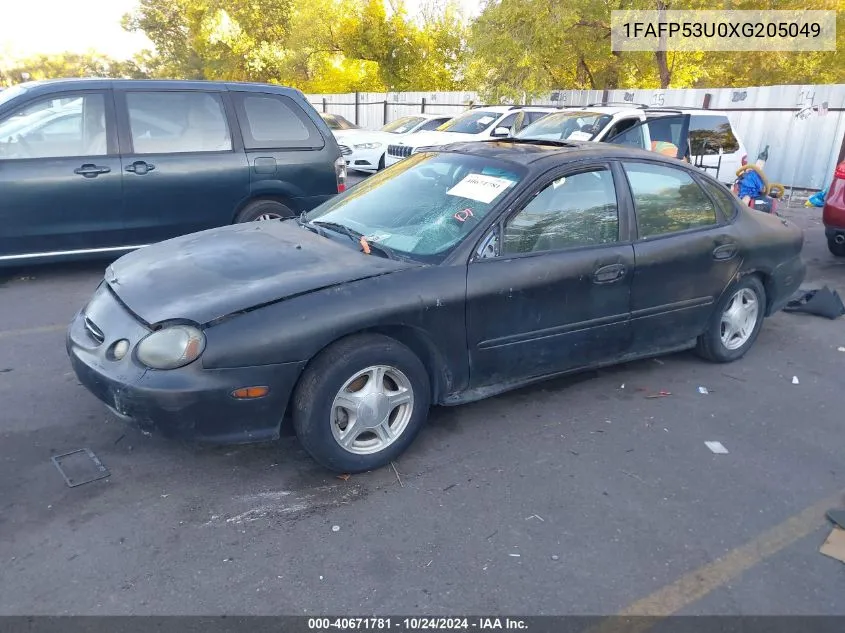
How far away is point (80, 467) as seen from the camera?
10.4 ft

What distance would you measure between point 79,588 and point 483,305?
220 centimetres

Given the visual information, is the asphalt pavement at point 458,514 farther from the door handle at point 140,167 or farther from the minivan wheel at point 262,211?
the minivan wheel at point 262,211

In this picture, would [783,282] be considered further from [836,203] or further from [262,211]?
[262,211]

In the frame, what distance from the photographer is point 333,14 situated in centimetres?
2906

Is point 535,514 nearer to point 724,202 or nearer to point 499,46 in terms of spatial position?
point 724,202

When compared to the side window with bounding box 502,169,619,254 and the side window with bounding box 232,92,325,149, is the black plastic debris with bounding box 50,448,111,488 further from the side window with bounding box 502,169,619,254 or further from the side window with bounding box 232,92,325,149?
the side window with bounding box 232,92,325,149

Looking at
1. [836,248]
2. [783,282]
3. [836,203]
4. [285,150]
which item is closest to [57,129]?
[285,150]

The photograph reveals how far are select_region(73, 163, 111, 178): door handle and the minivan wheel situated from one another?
1274mm

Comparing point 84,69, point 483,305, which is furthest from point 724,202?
point 84,69

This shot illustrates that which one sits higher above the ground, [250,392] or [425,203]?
[425,203]

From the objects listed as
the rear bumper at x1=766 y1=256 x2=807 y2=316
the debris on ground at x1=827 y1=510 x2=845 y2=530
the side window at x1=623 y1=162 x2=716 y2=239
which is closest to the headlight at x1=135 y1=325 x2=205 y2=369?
the side window at x1=623 y1=162 x2=716 y2=239

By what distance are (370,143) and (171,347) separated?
1233 cm

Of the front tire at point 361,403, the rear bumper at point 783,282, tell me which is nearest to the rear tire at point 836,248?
the rear bumper at point 783,282

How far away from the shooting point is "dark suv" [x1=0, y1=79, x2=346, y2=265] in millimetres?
5645
